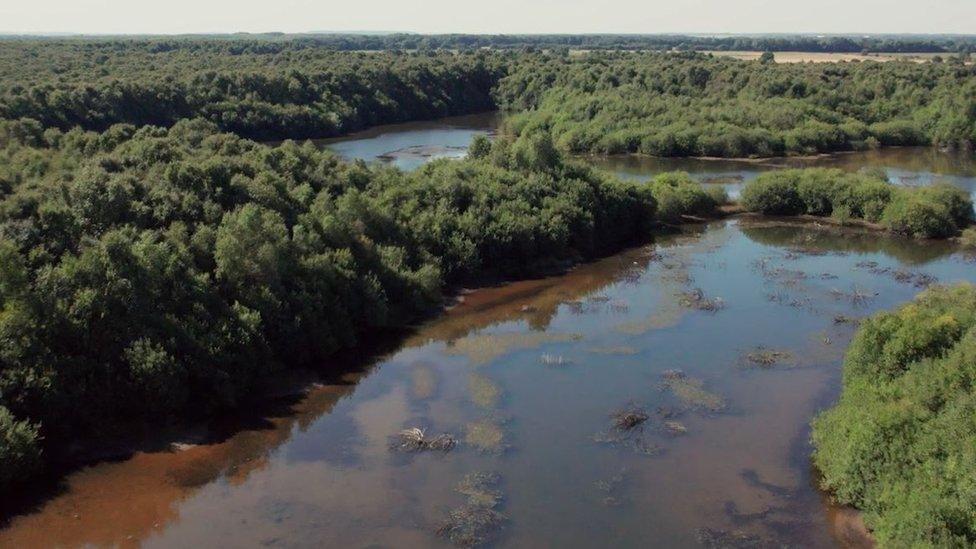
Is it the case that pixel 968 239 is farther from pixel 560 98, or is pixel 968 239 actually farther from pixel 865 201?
pixel 560 98

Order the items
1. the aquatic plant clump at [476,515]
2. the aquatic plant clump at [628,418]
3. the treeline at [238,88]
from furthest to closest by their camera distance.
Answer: the treeline at [238,88], the aquatic plant clump at [628,418], the aquatic plant clump at [476,515]

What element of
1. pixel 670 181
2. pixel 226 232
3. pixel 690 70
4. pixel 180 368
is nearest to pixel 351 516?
pixel 180 368

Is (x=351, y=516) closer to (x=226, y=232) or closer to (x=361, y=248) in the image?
(x=226, y=232)

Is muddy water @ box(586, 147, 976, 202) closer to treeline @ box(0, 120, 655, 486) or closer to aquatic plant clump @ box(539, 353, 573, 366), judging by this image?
treeline @ box(0, 120, 655, 486)

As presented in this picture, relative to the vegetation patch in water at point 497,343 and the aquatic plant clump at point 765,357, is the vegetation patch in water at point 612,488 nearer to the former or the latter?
the vegetation patch in water at point 497,343

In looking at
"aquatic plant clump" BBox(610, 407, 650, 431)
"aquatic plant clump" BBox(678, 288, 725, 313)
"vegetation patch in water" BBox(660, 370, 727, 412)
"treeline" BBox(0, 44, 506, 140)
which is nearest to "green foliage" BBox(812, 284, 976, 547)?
"vegetation patch in water" BBox(660, 370, 727, 412)

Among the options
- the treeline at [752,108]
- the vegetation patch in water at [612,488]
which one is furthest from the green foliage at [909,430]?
the treeline at [752,108]
